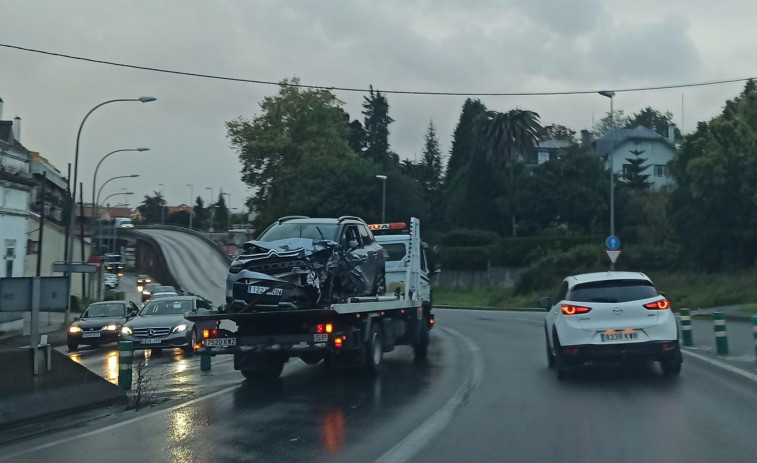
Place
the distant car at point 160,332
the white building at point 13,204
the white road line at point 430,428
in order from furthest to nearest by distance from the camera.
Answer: the white building at point 13,204
the distant car at point 160,332
the white road line at point 430,428

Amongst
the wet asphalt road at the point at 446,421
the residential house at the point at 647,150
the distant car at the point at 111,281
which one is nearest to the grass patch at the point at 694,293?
the wet asphalt road at the point at 446,421

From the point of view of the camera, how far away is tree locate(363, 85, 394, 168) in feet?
354

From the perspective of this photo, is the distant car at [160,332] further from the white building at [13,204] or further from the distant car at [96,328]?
the white building at [13,204]

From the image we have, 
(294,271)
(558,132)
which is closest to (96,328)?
(294,271)

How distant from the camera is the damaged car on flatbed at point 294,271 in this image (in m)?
14.0

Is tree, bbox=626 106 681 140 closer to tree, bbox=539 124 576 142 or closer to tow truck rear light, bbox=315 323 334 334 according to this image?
tree, bbox=539 124 576 142

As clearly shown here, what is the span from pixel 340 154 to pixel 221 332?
229 ft

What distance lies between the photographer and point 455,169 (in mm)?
106250

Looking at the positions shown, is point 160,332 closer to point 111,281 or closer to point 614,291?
point 614,291

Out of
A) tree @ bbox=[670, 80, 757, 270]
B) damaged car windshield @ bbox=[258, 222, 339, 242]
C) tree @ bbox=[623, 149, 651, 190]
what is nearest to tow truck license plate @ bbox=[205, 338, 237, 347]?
damaged car windshield @ bbox=[258, 222, 339, 242]

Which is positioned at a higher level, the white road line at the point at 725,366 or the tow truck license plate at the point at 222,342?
the tow truck license plate at the point at 222,342

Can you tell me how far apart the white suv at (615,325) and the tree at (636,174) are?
73.8 m

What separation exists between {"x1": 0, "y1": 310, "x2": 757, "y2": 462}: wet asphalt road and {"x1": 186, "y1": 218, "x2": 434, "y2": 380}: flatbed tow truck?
1.42ft

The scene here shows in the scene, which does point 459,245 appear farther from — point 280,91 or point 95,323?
point 95,323
